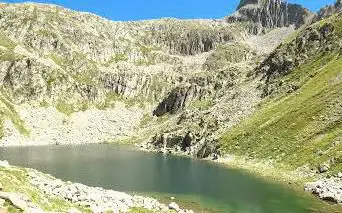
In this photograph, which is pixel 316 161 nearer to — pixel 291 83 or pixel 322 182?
pixel 322 182

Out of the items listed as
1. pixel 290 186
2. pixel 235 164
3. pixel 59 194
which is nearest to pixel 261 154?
pixel 235 164

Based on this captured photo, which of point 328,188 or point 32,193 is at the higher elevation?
point 328,188

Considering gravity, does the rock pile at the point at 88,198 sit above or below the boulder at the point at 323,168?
below

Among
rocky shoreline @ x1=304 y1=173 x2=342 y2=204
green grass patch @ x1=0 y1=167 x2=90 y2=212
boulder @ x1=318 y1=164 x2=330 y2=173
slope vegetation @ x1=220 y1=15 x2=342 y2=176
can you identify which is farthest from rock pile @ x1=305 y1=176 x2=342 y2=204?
green grass patch @ x1=0 y1=167 x2=90 y2=212

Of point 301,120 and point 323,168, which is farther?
point 301,120

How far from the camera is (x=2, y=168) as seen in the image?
51719mm

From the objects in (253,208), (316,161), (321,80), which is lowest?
(253,208)

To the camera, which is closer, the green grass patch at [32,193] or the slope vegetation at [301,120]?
the green grass patch at [32,193]

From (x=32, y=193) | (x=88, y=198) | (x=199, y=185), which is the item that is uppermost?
(x=32, y=193)

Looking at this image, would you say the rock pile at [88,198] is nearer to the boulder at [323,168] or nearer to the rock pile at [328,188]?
the rock pile at [328,188]

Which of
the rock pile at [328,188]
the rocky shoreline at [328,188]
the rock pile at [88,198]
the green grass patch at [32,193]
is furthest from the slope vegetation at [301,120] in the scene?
the green grass patch at [32,193]

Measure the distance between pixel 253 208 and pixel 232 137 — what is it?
79345mm

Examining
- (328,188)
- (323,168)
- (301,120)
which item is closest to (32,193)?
(328,188)

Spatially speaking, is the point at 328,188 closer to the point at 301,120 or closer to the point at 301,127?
the point at 301,127
